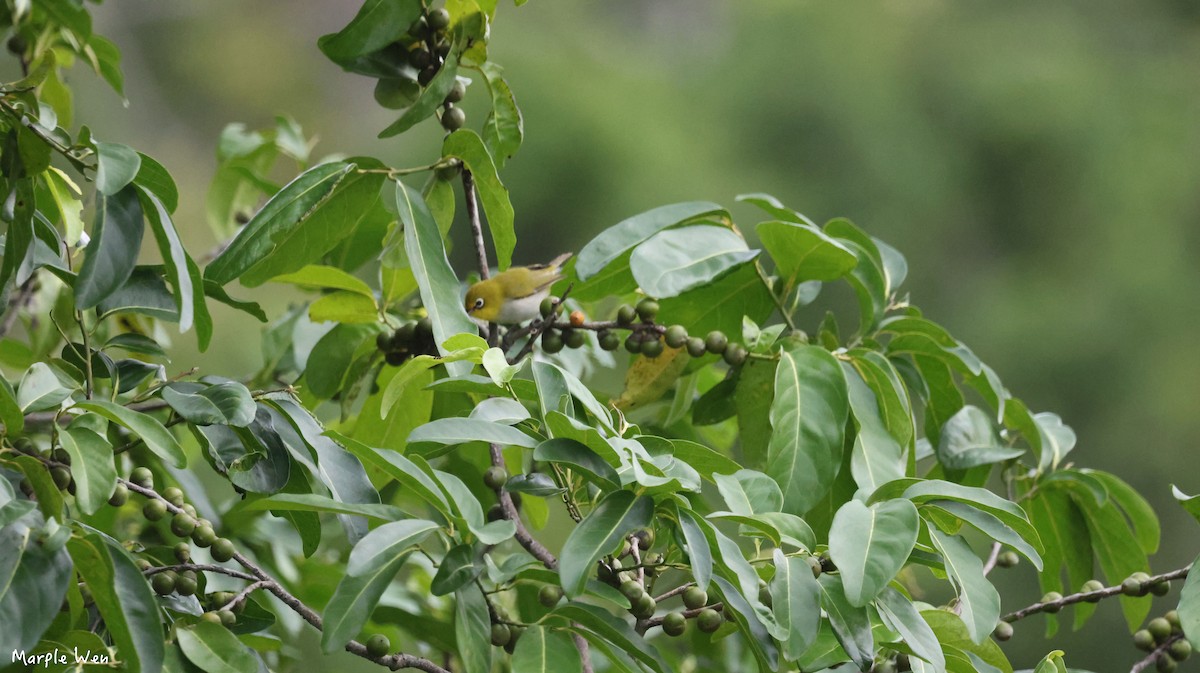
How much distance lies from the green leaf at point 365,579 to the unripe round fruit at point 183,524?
23 cm

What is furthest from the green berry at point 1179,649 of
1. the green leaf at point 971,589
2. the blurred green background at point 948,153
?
the blurred green background at point 948,153

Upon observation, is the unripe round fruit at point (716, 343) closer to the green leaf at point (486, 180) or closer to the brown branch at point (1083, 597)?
the green leaf at point (486, 180)

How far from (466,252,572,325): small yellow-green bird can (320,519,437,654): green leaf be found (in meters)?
0.51

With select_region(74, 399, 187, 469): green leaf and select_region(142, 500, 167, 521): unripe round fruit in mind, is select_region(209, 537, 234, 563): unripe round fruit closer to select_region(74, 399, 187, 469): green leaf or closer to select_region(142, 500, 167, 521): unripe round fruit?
select_region(142, 500, 167, 521): unripe round fruit

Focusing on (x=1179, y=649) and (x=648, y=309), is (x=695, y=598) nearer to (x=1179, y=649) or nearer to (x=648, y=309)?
(x=648, y=309)

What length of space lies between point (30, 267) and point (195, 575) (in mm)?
269

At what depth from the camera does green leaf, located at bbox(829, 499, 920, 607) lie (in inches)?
25.8

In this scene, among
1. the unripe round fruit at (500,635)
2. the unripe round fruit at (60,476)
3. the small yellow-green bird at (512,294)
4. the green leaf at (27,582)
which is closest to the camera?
the green leaf at (27,582)

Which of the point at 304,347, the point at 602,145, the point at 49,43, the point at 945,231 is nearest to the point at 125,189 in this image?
the point at 304,347

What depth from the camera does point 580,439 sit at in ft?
2.27

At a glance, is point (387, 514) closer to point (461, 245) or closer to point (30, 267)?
point (30, 267)

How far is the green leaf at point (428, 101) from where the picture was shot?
0.89m

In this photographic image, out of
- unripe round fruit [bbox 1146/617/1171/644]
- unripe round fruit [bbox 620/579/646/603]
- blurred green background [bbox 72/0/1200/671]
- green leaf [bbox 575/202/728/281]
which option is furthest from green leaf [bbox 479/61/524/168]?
blurred green background [bbox 72/0/1200/671]

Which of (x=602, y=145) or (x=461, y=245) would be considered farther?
(x=602, y=145)
